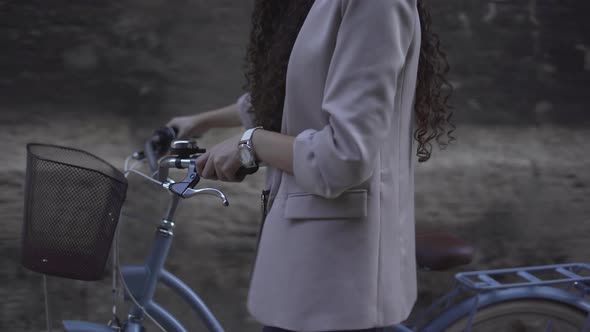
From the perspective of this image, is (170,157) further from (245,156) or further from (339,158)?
(339,158)

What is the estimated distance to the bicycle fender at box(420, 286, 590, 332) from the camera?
2398 millimetres

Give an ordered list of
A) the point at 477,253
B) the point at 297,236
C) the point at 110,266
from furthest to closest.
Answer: the point at 477,253, the point at 110,266, the point at 297,236

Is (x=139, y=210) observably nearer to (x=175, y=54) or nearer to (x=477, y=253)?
(x=175, y=54)

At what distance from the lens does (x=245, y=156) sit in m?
1.72

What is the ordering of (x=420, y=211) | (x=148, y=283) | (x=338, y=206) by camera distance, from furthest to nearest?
(x=420, y=211)
(x=148, y=283)
(x=338, y=206)

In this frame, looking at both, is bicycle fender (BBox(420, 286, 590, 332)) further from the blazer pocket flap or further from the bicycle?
the blazer pocket flap

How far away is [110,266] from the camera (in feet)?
6.89

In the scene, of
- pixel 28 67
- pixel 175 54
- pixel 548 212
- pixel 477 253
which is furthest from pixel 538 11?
pixel 28 67

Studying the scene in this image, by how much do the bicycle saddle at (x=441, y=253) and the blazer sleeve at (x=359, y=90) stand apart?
0.92 m

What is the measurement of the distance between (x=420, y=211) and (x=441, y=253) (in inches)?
58.7

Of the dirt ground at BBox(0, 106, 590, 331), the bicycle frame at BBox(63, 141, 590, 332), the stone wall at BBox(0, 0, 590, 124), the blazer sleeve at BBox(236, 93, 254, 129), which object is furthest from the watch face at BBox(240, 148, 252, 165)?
the stone wall at BBox(0, 0, 590, 124)

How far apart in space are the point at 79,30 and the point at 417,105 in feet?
7.41

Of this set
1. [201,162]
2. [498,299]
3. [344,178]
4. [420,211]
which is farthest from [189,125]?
[420,211]

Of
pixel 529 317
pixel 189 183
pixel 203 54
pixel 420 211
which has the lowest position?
pixel 420 211
